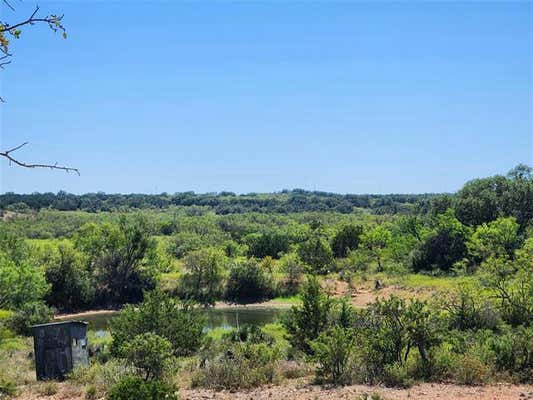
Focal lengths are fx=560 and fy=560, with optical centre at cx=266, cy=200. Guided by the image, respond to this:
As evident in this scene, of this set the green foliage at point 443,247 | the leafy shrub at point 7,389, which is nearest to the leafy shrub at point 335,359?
the leafy shrub at point 7,389

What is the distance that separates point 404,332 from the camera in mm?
16484

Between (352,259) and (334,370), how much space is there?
41793 mm

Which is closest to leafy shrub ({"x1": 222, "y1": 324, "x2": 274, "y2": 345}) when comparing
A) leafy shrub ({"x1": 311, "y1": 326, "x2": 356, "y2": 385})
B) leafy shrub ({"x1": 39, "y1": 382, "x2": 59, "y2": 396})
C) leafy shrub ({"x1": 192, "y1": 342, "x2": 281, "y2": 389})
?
leafy shrub ({"x1": 192, "y1": 342, "x2": 281, "y2": 389})

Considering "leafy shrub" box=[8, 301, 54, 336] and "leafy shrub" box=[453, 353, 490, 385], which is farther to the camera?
"leafy shrub" box=[8, 301, 54, 336]

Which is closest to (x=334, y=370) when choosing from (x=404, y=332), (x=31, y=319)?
(x=404, y=332)

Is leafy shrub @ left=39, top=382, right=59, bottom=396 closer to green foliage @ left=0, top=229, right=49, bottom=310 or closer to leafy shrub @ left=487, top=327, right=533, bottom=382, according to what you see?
leafy shrub @ left=487, top=327, right=533, bottom=382

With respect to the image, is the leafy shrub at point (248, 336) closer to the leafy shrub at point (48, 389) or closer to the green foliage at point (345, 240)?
the leafy shrub at point (48, 389)

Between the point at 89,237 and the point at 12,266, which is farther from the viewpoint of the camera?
the point at 89,237

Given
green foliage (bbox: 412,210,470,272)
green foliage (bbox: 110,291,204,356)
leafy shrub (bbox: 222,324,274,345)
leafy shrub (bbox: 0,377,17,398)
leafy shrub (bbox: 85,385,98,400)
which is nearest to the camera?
leafy shrub (bbox: 0,377,17,398)

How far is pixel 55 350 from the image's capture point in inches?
677

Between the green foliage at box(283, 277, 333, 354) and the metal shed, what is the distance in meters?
9.11

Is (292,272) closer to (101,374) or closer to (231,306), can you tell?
(231,306)

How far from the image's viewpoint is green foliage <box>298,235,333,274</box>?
54.5 m

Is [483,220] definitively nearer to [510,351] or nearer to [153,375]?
[510,351]
